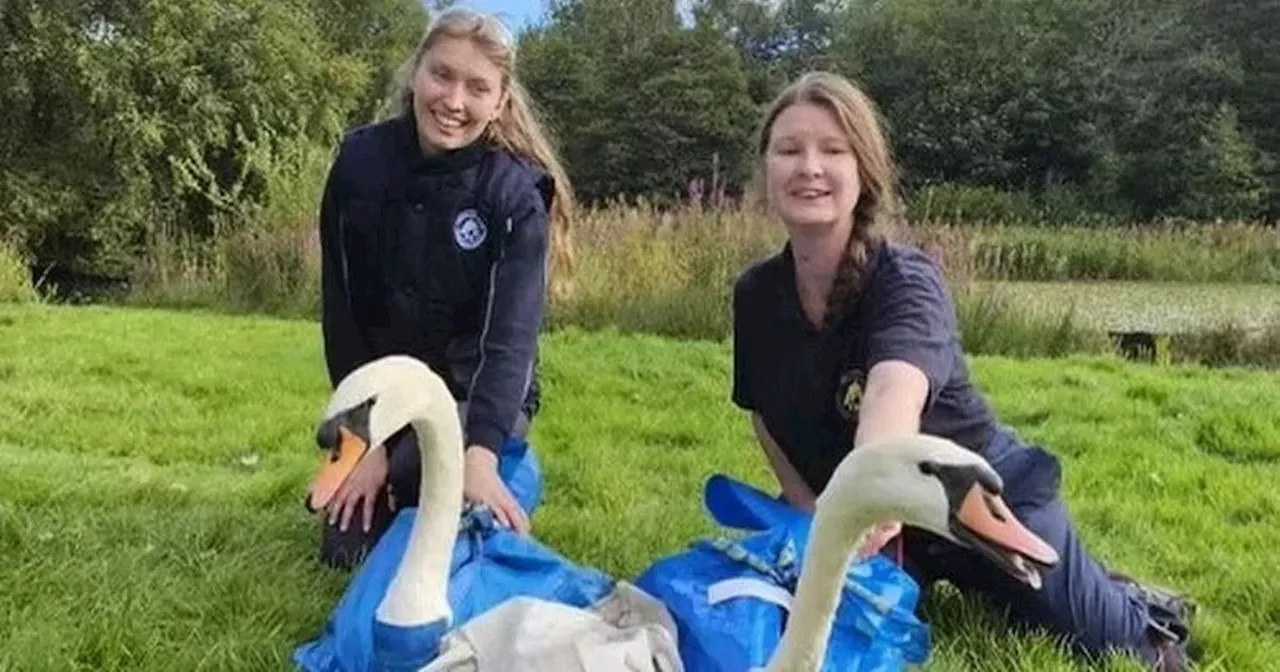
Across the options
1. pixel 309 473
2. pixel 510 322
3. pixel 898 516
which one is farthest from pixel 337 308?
pixel 898 516

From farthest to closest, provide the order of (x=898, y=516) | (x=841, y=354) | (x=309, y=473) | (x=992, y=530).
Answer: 1. (x=309, y=473)
2. (x=841, y=354)
3. (x=898, y=516)
4. (x=992, y=530)

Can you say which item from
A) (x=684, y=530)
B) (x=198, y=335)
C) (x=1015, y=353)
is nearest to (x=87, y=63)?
(x=198, y=335)

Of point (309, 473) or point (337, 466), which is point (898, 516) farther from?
point (309, 473)

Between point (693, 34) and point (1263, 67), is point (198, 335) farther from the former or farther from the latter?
point (693, 34)

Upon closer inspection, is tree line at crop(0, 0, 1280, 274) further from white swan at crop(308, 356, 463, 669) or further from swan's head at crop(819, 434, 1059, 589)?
swan's head at crop(819, 434, 1059, 589)

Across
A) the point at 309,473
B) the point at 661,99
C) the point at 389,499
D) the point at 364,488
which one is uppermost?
the point at 661,99

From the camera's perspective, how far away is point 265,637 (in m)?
3.21

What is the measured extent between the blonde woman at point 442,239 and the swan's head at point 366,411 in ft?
2.79

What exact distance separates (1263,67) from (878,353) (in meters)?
34.5

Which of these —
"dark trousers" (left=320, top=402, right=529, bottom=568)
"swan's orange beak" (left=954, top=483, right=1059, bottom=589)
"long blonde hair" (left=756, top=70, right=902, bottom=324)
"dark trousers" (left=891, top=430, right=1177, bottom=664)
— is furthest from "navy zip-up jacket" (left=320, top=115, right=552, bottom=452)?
"swan's orange beak" (left=954, top=483, right=1059, bottom=589)

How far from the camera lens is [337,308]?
12.8ft

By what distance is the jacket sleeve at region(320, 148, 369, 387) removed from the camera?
3904 mm

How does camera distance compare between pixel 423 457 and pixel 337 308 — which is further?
pixel 337 308

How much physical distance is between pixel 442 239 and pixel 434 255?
0.05 metres
